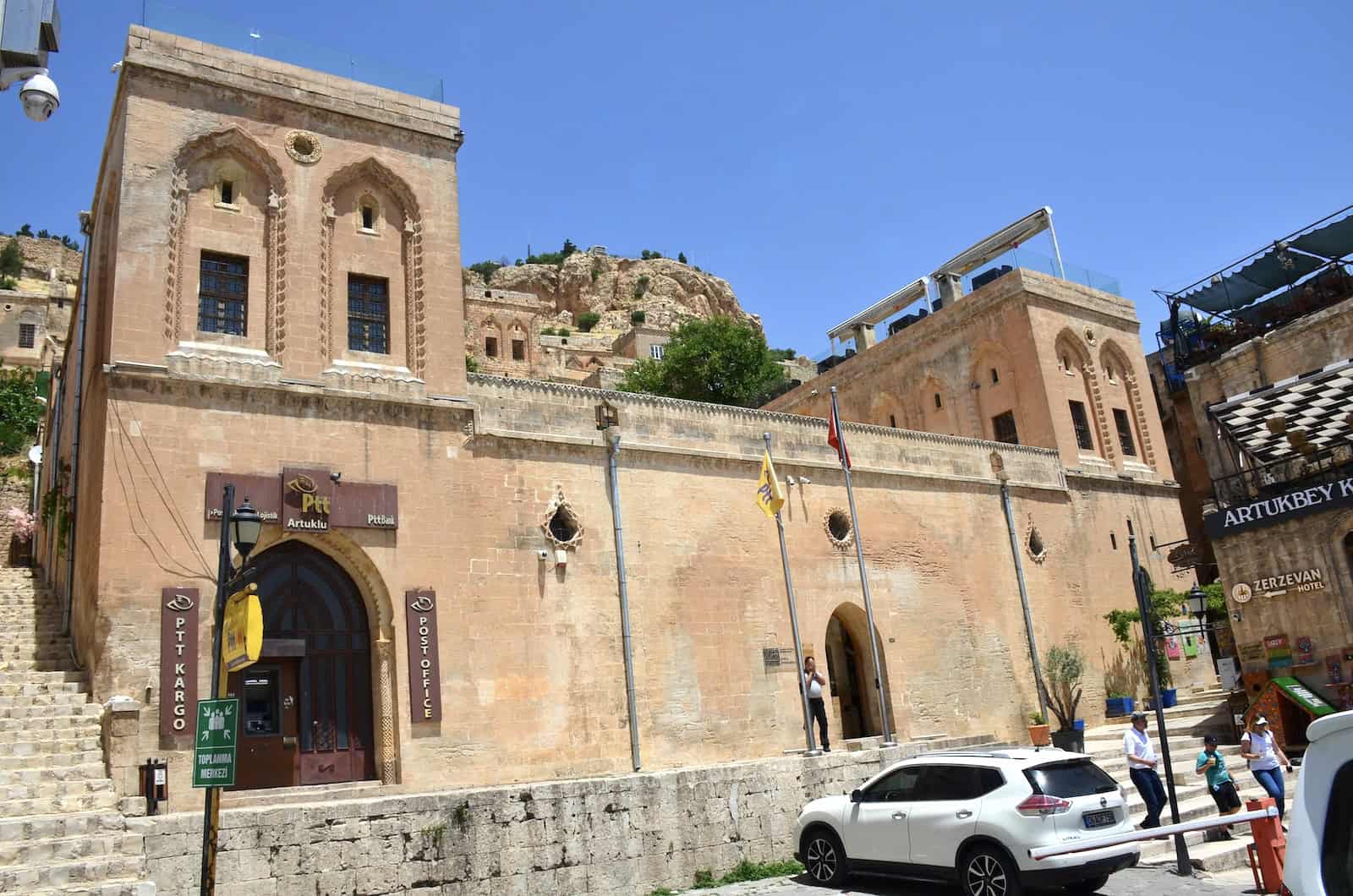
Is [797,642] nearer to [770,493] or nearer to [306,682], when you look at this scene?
[770,493]

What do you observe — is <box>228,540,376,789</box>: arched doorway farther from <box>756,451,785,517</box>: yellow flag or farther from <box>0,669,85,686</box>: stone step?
<box>756,451,785,517</box>: yellow flag

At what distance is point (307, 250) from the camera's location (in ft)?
53.8

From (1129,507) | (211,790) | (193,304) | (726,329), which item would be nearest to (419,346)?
(193,304)

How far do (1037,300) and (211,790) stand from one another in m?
24.0

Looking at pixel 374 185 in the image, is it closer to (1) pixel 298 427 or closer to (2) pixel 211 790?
(1) pixel 298 427

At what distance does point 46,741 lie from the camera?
11922 millimetres

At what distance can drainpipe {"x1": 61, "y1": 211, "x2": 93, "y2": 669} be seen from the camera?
16.4m

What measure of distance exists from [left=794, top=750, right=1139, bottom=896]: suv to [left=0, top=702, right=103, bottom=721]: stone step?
907cm

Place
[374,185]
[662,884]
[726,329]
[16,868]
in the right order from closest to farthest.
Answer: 1. [16,868]
2. [662,884]
3. [374,185]
4. [726,329]

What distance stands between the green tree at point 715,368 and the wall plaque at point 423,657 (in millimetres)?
27413

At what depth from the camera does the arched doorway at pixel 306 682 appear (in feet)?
46.4

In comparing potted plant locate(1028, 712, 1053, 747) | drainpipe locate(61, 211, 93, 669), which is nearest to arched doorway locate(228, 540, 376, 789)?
drainpipe locate(61, 211, 93, 669)

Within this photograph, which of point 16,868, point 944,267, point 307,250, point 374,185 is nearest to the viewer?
point 16,868

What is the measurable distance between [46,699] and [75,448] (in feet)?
19.1
